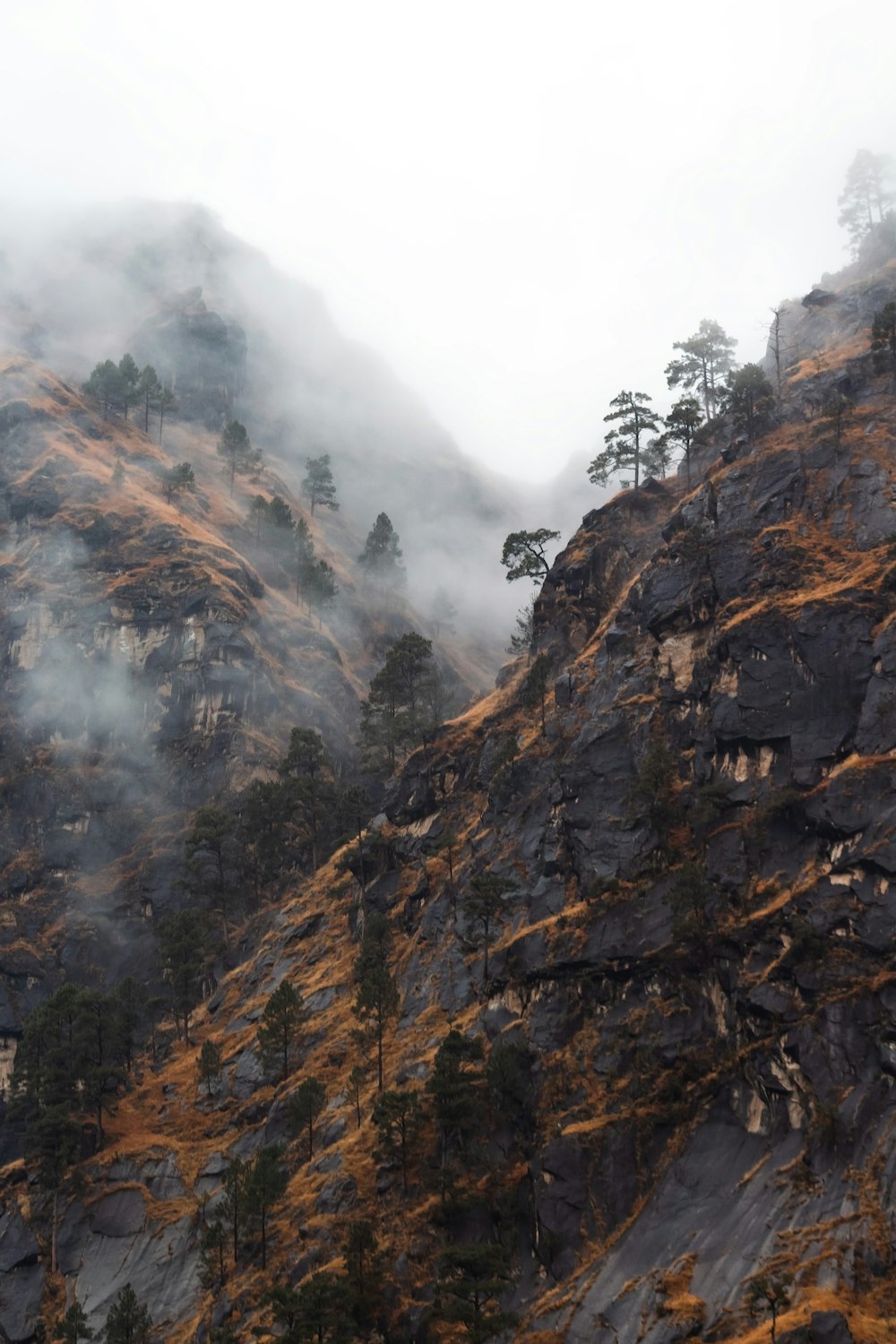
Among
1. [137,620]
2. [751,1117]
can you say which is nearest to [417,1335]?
[751,1117]

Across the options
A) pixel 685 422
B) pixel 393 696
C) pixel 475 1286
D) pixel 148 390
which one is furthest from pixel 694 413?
pixel 148 390

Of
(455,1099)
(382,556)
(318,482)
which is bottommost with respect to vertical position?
(455,1099)

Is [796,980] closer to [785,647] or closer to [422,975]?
[785,647]

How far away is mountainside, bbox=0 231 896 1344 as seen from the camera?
41469 mm

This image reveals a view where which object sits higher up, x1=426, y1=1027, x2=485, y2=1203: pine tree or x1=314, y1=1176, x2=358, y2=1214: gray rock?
x1=426, y1=1027, x2=485, y2=1203: pine tree

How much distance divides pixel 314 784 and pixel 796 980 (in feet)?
159

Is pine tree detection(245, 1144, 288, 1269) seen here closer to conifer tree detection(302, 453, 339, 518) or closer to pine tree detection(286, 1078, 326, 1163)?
pine tree detection(286, 1078, 326, 1163)

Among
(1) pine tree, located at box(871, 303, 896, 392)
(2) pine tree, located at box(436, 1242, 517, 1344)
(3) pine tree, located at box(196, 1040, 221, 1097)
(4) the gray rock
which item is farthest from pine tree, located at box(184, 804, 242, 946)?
(1) pine tree, located at box(871, 303, 896, 392)

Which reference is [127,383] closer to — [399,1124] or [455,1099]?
[399,1124]

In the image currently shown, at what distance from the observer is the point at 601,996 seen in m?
53.3

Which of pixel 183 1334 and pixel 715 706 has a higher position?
pixel 715 706

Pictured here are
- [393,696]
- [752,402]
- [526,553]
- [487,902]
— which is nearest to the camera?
[487,902]

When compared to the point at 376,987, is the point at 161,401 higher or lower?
higher

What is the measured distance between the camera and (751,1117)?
1752 inches
